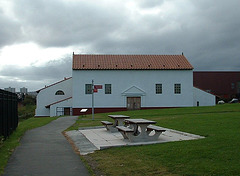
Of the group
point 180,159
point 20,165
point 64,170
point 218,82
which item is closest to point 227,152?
point 180,159

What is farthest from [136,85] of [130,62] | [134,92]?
[130,62]

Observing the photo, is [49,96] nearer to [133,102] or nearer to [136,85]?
[133,102]

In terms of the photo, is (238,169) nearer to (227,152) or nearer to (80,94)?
(227,152)

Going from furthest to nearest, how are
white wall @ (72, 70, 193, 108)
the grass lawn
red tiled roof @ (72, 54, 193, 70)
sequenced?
red tiled roof @ (72, 54, 193, 70) → white wall @ (72, 70, 193, 108) → the grass lawn

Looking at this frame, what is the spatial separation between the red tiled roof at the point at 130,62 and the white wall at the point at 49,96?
5857mm

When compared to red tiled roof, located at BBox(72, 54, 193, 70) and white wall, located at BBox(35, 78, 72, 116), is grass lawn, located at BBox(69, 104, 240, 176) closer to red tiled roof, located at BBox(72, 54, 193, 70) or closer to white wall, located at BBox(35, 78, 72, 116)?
red tiled roof, located at BBox(72, 54, 193, 70)

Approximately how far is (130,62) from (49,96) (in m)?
13.4

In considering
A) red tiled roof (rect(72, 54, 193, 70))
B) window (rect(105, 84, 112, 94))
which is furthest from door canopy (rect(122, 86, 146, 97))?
red tiled roof (rect(72, 54, 193, 70))

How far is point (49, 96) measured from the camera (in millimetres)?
50344

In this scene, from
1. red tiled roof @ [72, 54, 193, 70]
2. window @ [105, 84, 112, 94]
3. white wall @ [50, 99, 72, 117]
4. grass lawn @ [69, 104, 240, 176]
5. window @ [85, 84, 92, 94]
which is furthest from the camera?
white wall @ [50, 99, 72, 117]

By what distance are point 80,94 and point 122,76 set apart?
243 inches

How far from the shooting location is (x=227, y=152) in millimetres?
8008

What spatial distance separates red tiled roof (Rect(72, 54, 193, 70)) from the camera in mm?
45531

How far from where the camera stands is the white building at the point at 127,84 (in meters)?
44.7
